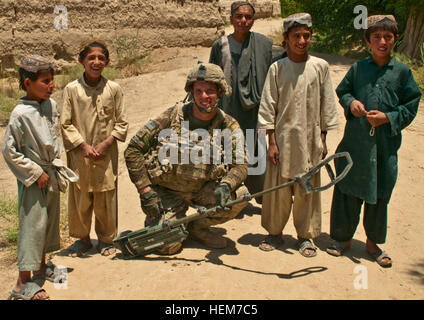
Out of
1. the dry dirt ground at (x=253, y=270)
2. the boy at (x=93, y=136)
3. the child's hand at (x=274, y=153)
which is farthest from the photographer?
the child's hand at (x=274, y=153)

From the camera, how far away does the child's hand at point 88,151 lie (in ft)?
11.4

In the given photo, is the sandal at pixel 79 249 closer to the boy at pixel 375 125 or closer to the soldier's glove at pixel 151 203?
the soldier's glove at pixel 151 203

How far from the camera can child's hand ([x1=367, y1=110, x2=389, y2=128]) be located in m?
3.35

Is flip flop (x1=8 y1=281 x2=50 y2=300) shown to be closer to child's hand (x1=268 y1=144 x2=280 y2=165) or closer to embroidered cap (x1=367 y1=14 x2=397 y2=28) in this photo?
child's hand (x1=268 y1=144 x2=280 y2=165)

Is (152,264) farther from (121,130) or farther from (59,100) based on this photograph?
(59,100)

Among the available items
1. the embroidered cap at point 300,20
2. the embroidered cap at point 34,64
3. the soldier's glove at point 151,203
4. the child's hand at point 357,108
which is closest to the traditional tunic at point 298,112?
the child's hand at point 357,108

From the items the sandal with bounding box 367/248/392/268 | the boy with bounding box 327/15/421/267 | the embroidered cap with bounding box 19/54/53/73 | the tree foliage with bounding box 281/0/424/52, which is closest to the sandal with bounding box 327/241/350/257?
the boy with bounding box 327/15/421/267

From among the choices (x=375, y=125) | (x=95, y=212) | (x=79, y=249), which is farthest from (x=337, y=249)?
(x=79, y=249)

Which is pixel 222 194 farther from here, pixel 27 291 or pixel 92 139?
pixel 27 291

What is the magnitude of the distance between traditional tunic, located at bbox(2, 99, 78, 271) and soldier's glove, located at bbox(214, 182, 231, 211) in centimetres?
104

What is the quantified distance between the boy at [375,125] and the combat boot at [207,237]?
0.85 m

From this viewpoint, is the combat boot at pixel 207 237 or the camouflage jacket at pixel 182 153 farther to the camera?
the combat boot at pixel 207 237

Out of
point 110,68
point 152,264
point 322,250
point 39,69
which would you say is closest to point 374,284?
point 322,250

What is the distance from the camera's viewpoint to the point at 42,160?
3.09 metres
